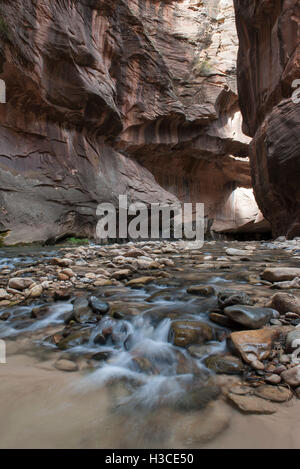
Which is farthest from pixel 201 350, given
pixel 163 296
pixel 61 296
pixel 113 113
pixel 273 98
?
pixel 113 113

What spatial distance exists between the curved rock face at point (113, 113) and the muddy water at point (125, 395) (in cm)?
668

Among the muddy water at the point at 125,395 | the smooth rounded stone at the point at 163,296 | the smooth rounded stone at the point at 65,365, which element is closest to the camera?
the muddy water at the point at 125,395

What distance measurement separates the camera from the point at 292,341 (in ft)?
3.55

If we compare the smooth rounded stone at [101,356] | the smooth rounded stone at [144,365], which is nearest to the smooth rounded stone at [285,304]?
the smooth rounded stone at [144,365]

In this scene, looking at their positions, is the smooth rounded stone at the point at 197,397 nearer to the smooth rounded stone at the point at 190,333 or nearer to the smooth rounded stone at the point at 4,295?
the smooth rounded stone at the point at 190,333

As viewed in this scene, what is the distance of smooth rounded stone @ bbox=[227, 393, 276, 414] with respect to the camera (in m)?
0.81

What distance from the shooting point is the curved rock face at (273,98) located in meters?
6.51

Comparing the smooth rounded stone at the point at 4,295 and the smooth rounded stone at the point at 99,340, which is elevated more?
the smooth rounded stone at the point at 4,295

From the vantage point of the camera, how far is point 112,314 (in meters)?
1.61

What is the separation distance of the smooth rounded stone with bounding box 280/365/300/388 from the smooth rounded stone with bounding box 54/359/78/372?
0.87 m

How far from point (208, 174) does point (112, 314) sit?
1869cm

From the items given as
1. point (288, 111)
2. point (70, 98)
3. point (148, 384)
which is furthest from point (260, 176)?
point (148, 384)

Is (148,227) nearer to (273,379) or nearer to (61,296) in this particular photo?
(61,296)
